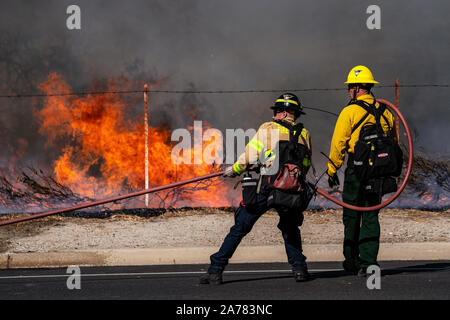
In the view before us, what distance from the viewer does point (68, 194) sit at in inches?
528

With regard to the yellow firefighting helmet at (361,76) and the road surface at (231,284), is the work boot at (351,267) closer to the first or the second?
the road surface at (231,284)

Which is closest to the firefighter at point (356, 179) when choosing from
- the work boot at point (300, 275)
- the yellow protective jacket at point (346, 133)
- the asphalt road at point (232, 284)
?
the yellow protective jacket at point (346, 133)

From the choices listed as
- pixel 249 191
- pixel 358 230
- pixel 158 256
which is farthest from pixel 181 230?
pixel 249 191

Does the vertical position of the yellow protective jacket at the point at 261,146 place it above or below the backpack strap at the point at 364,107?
below

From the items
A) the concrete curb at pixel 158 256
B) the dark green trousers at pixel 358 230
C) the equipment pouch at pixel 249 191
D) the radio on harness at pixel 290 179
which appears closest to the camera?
the radio on harness at pixel 290 179

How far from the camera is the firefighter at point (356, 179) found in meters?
6.98

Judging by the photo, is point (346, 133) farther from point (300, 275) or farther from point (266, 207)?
point (300, 275)

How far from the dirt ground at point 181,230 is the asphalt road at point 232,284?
1.45 metres

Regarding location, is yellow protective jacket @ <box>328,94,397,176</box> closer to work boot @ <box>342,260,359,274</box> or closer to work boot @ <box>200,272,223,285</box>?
work boot @ <box>342,260,359,274</box>

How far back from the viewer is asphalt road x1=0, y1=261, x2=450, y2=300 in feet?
19.9

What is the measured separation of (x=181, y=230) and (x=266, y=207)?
4.60 meters

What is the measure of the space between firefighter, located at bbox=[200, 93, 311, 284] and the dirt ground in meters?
3.01

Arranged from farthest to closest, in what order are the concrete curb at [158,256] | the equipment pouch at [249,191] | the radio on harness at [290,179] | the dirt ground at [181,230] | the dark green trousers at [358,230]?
1. the dirt ground at [181,230]
2. the concrete curb at [158,256]
3. the dark green trousers at [358,230]
4. the equipment pouch at [249,191]
5. the radio on harness at [290,179]
